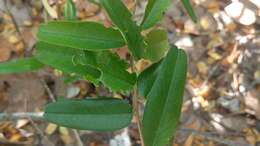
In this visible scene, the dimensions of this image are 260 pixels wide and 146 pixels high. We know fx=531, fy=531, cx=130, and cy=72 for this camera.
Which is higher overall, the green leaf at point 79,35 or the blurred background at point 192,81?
the green leaf at point 79,35

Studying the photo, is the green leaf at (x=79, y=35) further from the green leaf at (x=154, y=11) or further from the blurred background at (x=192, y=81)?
the blurred background at (x=192, y=81)

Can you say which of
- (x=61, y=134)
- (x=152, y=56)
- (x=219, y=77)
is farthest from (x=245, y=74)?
(x=152, y=56)

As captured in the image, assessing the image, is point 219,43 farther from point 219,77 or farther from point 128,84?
point 128,84

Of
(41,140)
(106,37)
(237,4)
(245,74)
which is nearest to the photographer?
(106,37)

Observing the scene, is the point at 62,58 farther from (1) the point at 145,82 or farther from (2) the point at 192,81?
(2) the point at 192,81

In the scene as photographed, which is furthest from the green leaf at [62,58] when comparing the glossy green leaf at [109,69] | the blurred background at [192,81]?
the blurred background at [192,81]

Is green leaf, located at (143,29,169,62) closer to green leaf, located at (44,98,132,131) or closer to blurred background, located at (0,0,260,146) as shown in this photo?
green leaf, located at (44,98,132,131)
